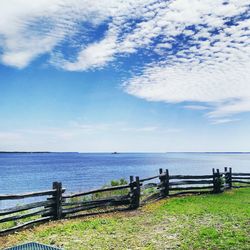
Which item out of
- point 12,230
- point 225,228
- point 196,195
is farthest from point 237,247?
point 196,195

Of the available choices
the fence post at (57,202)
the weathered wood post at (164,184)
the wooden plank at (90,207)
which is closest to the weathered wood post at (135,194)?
the wooden plank at (90,207)

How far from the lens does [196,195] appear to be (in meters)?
19.5

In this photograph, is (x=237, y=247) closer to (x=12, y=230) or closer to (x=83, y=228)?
(x=83, y=228)

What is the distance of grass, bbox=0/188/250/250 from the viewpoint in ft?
30.7

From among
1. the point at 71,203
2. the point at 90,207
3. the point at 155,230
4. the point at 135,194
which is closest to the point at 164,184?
the point at 135,194

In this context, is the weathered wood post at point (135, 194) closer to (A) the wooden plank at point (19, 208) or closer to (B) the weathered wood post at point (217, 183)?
(A) the wooden plank at point (19, 208)

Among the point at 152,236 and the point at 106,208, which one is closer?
the point at 152,236

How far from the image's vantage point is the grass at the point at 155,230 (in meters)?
9.36

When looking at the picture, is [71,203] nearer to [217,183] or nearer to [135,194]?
[135,194]

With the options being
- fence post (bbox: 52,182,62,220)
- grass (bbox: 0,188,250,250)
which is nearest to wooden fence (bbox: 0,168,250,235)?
fence post (bbox: 52,182,62,220)

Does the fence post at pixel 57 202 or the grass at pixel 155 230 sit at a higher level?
the fence post at pixel 57 202

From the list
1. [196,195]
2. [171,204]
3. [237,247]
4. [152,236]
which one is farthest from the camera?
[196,195]

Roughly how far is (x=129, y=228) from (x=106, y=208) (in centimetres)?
389

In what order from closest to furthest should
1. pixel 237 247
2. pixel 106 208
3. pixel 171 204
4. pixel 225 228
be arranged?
pixel 237 247 → pixel 225 228 → pixel 106 208 → pixel 171 204
